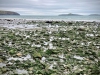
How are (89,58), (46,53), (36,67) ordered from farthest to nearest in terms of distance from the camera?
(46,53) → (89,58) → (36,67)

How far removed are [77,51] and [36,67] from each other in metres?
4.67

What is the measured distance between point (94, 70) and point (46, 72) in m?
2.21

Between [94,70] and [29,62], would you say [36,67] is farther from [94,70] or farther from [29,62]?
[94,70]

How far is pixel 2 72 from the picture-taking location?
805 cm

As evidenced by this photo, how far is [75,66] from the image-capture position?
364 inches

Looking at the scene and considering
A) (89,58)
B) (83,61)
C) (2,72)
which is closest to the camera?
(2,72)

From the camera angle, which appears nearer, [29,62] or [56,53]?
[29,62]

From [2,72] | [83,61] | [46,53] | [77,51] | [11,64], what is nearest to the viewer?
[2,72]

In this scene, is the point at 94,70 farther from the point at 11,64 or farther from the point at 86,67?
the point at 11,64

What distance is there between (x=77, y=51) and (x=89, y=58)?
1.85 meters

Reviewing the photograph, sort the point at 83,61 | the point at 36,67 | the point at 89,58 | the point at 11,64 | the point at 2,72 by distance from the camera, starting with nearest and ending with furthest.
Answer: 1. the point at 2,72
2. the point at 36,67
3. the point at 11,64
4. the point at 83,61
5. the point at 89,58

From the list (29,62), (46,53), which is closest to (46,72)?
(29,62)

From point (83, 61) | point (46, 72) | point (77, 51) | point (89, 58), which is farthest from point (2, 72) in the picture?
point (77, 51)

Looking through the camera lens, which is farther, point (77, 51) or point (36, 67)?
point (77, 51)
